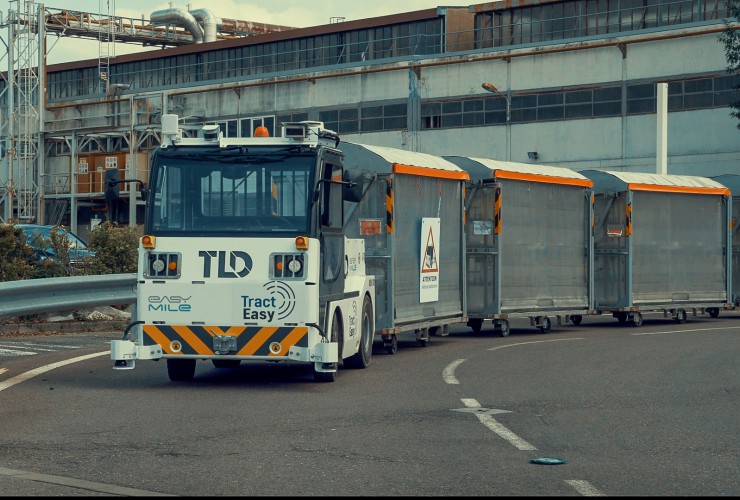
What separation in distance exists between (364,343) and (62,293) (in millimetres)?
5736

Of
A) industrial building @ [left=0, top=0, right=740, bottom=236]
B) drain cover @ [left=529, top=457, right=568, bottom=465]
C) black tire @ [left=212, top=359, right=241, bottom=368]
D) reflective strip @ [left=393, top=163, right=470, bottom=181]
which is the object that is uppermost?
industrial building @ [left=0, top=0, right=740, bottom=236]

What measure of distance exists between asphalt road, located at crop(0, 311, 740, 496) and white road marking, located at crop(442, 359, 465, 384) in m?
0.04

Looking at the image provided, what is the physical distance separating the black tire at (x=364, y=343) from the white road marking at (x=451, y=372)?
3.50 feet

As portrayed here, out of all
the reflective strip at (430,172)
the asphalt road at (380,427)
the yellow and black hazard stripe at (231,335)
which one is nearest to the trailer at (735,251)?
the reflective strip at (430,172)

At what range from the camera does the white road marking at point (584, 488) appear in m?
7.54

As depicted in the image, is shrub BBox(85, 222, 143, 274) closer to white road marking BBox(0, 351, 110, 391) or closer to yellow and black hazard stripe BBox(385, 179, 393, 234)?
white road marking BBox(0, 351, 110, 391)

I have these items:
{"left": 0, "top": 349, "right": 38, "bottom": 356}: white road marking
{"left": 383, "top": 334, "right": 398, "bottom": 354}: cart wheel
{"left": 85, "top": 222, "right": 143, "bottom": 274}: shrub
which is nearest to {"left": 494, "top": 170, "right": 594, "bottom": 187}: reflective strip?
{"left": 383, "top": 334, "right": 398, "bottom": 354}: cart wheel

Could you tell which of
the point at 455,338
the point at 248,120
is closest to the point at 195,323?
the point at 455,338

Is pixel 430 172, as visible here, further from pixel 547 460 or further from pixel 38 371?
pixel 547 460

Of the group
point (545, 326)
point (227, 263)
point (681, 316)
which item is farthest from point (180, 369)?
point (681, 316)

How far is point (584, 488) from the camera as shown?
7746 mm

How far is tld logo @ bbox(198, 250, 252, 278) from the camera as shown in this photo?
13.8 m

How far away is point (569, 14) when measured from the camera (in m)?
62.4

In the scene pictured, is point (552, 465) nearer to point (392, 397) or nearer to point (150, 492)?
point (150, 492)
